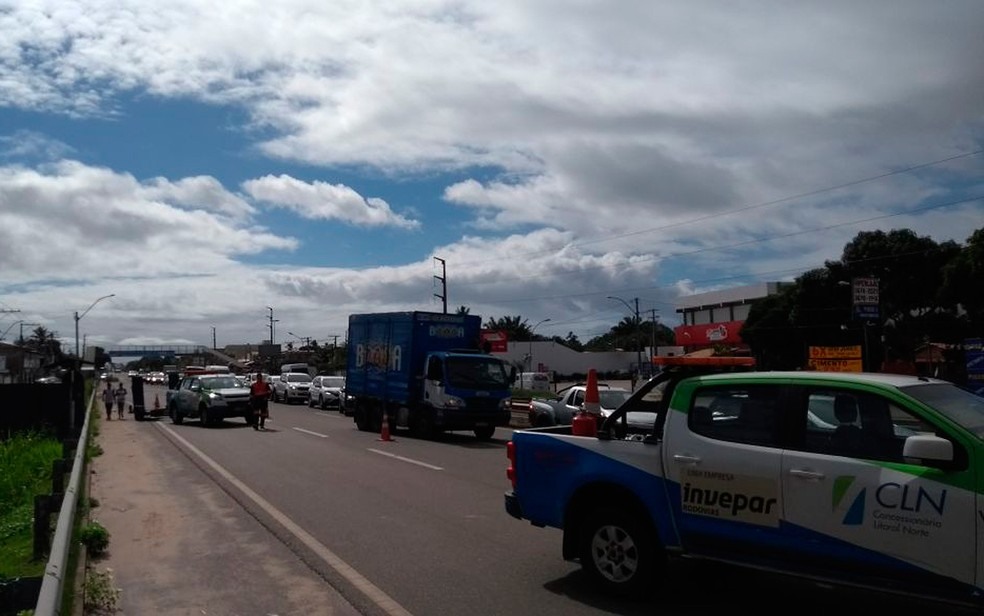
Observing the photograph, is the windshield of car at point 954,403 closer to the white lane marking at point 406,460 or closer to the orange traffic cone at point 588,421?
the orange traffic cone at point 588,421

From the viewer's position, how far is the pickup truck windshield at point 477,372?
23.8 metres

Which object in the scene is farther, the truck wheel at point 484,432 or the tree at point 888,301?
the tree at point 888,301

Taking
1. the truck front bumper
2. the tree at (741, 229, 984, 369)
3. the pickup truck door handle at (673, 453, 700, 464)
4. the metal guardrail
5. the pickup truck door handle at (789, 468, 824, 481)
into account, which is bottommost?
the metal guardrail

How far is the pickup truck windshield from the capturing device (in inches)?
938

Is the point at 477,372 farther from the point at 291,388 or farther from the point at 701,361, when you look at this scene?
the point at 291,388

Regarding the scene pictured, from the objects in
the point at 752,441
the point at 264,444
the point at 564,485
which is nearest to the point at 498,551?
the point at 564,485

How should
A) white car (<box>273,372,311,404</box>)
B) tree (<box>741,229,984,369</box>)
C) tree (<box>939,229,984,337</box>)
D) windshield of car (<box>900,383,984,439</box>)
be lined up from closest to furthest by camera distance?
windshield of car (<box>900,383,984,439</box>)
tree (<box>939,229,984,337</box>)
tree (<box>741,229,984,369</box>)
white car (<box>273,372,311,404</box>)

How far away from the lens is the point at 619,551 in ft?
23.1

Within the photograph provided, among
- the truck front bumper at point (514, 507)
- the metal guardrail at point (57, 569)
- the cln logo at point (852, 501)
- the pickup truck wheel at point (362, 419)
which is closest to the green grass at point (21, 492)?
the metal guardrail at point (57, 569)

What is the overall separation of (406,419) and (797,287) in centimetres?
3107

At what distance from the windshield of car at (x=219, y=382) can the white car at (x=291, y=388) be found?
15537mm

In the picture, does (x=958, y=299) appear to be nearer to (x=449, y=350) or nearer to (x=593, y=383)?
(x=449, y=350)

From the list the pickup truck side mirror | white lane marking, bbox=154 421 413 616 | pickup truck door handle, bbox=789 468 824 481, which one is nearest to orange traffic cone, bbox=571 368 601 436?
pickup truck door handle, bbox=789 468 824 481

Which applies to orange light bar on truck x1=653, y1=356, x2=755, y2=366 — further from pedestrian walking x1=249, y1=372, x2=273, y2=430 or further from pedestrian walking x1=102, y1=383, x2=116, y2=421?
pedestrian walking x1=102, y1=383, x2=116, y2=421
